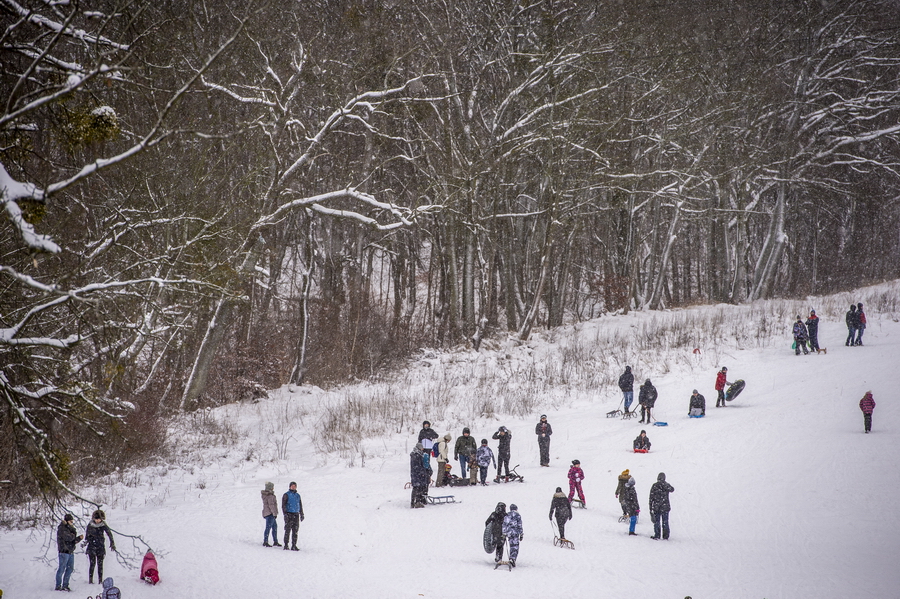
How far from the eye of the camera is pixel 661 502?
1205 cm

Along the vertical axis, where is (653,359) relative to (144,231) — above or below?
below

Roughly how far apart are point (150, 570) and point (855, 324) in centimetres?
2453

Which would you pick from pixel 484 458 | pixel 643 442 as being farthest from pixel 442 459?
pixel 643 442

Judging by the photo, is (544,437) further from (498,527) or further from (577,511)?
(498,527)

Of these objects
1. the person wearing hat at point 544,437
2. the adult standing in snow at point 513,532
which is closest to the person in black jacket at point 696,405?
the person wearing hat at point 544,437

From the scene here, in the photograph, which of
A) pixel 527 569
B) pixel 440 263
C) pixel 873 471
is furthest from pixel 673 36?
pixel 527 569

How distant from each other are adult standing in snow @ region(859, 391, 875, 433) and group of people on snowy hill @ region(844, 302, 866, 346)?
8.08 m

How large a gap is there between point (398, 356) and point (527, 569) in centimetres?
1693

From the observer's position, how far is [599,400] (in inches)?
868

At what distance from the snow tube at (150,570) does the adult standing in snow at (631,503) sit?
867cm

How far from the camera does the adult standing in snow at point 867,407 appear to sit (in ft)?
52.4

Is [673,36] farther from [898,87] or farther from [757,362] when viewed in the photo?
[757,362]

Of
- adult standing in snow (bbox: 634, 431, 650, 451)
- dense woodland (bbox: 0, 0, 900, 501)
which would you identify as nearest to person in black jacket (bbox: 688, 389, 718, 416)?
adult standing in snow (bbox: 634, 431, 650, 451)

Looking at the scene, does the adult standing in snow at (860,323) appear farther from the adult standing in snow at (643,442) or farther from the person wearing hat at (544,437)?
the person wearing hat at (544,437)
